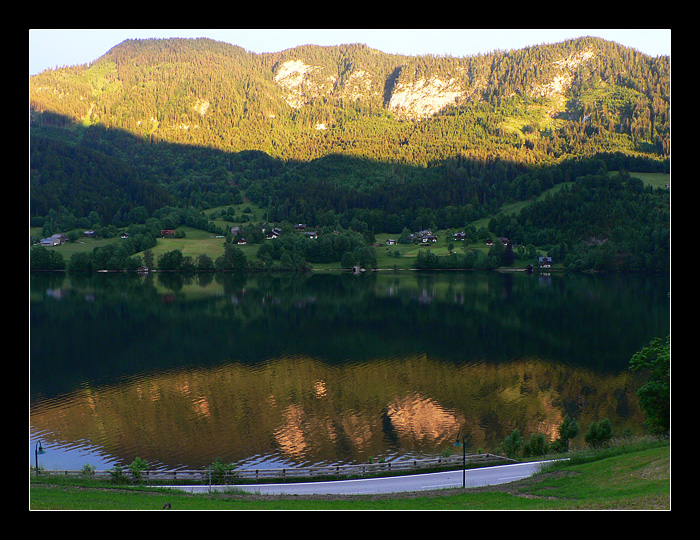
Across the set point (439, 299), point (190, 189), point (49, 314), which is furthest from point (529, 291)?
point (190, 189)

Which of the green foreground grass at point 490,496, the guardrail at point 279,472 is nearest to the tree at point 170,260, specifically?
the guardrail at point 279,472

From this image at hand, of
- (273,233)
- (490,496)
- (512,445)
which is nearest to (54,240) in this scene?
(273,233)

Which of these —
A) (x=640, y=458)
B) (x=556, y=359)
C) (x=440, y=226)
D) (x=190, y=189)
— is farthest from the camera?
(x=190, y=189)

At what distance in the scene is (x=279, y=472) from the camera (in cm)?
2384

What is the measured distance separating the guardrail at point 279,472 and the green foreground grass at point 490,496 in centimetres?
186

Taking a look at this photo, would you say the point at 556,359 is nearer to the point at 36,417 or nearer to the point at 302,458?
the point at 302,458

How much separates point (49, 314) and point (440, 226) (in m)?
108

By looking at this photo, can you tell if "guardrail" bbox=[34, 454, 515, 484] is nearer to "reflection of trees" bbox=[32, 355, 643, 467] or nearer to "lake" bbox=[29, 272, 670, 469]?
"lake" bbox=[29, 272, 670, 469]

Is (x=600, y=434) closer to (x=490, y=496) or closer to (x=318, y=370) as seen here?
(x=490, y=496)

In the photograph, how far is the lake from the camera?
31.5 m

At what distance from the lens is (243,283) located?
104562mm

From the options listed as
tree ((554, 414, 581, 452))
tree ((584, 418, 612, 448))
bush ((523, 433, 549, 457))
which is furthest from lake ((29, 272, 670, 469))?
tree ((584, 418, 612, 448))

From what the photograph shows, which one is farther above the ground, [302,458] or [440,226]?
[440,226]

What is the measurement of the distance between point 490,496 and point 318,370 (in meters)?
30.3
